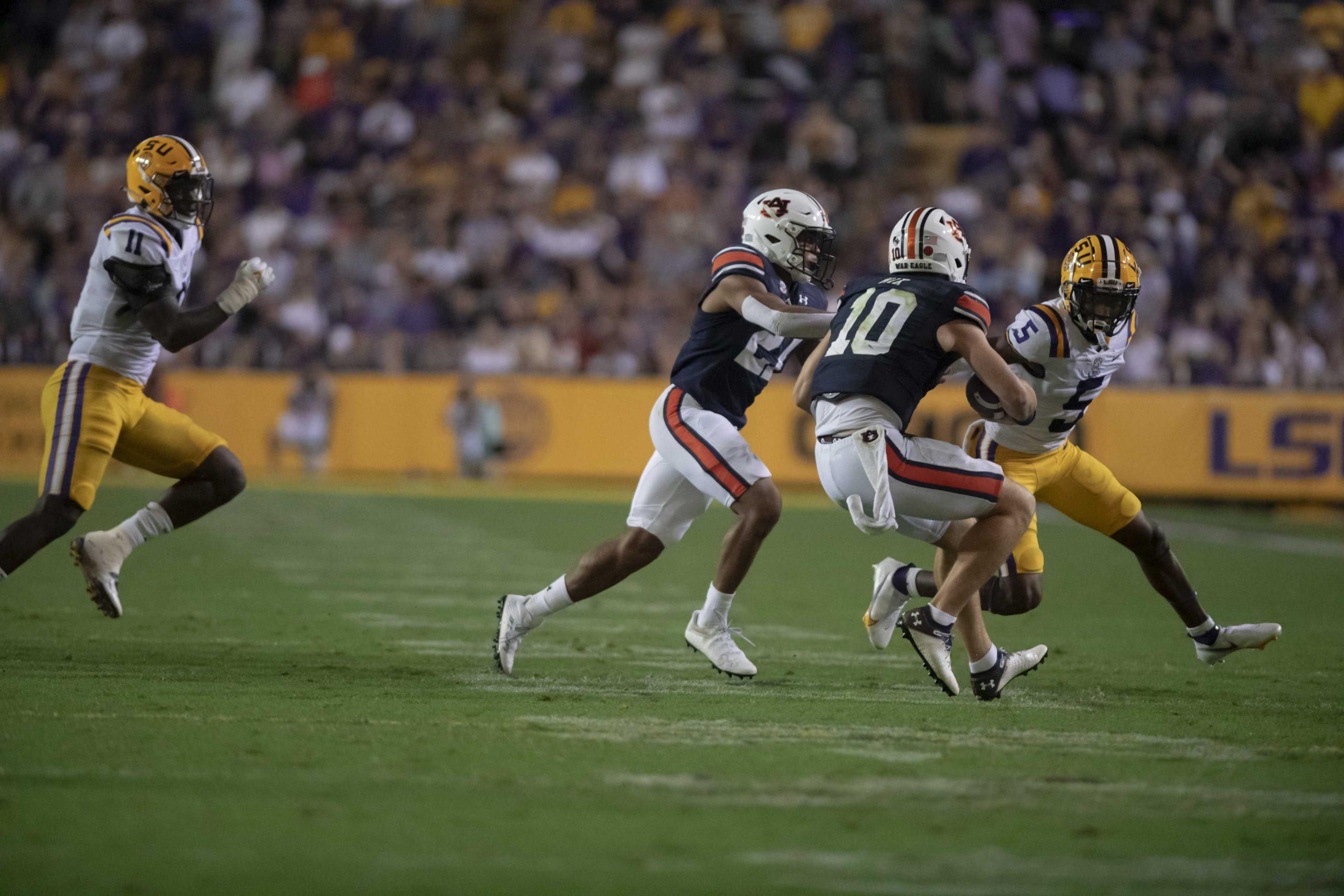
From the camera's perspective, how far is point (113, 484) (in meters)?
14.2

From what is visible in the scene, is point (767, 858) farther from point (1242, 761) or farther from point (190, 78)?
point (190, 78)

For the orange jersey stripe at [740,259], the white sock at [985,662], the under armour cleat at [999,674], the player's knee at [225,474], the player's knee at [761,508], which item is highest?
the orange jersey stripe at [740,259]

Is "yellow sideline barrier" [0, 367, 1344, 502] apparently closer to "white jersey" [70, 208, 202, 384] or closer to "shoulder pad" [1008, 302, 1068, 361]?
"shoulder pad" [1008, 302, 1068, 361]

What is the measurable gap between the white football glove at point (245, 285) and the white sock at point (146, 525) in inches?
36.4

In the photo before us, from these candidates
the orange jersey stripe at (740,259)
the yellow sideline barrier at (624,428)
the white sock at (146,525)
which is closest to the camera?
the orange jersey stripe at (740,259)

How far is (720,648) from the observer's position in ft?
17.4

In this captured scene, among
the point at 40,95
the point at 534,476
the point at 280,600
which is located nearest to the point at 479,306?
the point at 534,476

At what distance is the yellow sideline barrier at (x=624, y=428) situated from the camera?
14.5 m

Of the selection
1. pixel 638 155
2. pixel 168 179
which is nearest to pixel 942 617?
pixel 168 179

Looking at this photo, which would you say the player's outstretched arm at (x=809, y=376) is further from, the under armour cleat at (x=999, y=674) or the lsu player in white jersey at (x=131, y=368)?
the lsu player in white jersey at (x=131, y=368)

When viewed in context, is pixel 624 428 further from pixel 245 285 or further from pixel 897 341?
pixel 897 341

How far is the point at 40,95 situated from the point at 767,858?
16923mm

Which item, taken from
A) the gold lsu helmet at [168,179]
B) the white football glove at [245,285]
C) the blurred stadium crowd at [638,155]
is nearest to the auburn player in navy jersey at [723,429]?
the white football glove at [245,285]

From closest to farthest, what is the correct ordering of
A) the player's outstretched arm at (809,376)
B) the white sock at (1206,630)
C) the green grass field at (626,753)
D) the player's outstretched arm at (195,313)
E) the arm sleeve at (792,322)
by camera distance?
the green grass field at (626,753) → the arm sleeve at (792,322) → the player's outstretched arm at (809,376) → the player's outstretched arm at (195,313) → the white sock at (1206,630)
